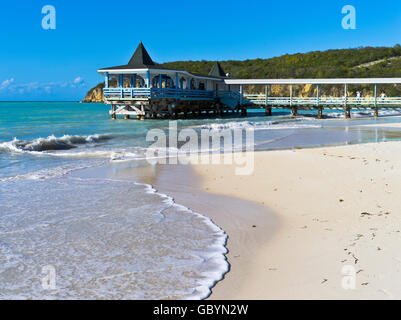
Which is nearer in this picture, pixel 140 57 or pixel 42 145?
pixel 42 145

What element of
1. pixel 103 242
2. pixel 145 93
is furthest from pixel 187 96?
pixel 103 242

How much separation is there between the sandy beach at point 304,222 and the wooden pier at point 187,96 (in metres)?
24.1

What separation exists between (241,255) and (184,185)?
13.7ft

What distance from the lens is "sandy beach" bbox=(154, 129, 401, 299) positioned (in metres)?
3.68

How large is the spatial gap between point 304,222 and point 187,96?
32048 millimetres

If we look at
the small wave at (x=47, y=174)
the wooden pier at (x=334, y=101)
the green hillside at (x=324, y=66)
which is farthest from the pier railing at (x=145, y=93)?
the green hillside at (x=324, y=66)

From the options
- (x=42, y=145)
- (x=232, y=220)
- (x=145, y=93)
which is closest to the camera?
(x=232, y=220)

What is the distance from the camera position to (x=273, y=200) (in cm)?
690

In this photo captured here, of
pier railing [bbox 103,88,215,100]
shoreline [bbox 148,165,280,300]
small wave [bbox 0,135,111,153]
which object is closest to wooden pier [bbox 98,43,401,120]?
pier railing [bbox 103,88,215,100]

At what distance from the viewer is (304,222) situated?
5594 mm

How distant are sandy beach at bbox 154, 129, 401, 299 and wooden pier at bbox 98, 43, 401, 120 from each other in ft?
78.9

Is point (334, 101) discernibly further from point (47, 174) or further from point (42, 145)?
point (47, 174)
